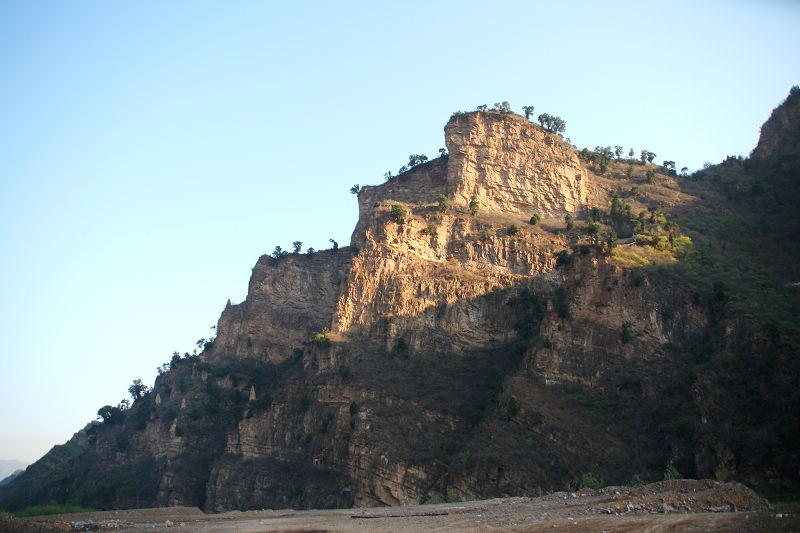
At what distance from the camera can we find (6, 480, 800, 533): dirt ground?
26766 millimetres

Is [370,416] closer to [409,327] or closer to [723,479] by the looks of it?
[409,327]

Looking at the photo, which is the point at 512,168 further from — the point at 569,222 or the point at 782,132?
the point at 782,132

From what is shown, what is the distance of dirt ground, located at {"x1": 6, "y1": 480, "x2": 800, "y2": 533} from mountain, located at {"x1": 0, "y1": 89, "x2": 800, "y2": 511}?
474 inches

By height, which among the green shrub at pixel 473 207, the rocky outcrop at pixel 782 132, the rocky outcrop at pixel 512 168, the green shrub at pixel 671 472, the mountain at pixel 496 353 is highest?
the rocky outcrop at pixel 782 132

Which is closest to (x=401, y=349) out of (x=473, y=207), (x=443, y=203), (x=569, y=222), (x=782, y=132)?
(x=443, y=203)

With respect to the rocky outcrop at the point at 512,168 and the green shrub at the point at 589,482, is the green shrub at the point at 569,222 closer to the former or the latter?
the rocky outcrop at the point at 512,168

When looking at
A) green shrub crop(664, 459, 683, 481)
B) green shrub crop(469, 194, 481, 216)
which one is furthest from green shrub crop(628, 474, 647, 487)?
green shrub crop(469, 194, 481, 216)

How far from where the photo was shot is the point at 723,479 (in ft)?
149

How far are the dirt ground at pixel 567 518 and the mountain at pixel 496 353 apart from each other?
39.5 feet

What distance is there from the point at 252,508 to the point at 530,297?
Result: 28.4 meters

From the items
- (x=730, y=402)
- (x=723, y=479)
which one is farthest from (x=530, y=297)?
(x=723, y=479)

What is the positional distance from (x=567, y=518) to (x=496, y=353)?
34.6 meters

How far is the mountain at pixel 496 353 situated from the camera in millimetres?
50062

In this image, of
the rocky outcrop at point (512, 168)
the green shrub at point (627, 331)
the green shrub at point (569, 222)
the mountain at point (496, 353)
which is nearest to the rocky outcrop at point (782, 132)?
the mountain at point (496, 353)
